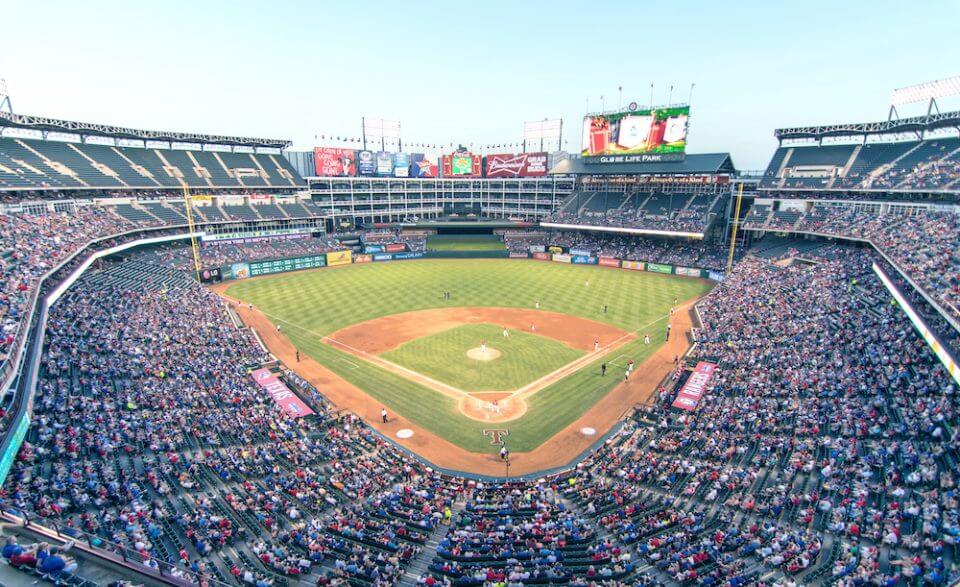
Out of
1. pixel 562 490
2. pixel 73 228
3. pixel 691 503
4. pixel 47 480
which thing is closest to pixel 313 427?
pixel 47 480

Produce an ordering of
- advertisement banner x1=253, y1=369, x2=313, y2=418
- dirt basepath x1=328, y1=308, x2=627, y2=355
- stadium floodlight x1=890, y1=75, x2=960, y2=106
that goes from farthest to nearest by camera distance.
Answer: stadium floodlight x1=890, y1=75, x2=960, y2=106
dirt basepath x1=328, y1=308, x2=627, y2=355
advertisement banner x1=253, y1=369, x2=313, y2=418

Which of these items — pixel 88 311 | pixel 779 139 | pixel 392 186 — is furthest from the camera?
pixel 392 186

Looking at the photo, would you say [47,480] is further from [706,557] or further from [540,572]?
[706,557]

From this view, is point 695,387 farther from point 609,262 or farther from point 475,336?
point 609,262

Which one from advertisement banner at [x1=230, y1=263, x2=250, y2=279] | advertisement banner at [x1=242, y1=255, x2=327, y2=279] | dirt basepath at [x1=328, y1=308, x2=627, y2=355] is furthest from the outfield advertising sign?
dirt basepath at [x1=328, y1=308, x2=627, y2=355]

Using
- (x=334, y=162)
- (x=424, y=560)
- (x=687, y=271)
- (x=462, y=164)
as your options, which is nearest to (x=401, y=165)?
(x=462, y=164)

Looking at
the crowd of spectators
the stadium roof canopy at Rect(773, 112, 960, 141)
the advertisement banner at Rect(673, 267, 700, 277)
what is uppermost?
the stadium roof canopy at Rect(773, 112, 960, 141)

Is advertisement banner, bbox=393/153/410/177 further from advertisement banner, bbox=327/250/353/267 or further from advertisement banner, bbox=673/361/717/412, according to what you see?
advertisement banner, bbox=673/361/717/412
